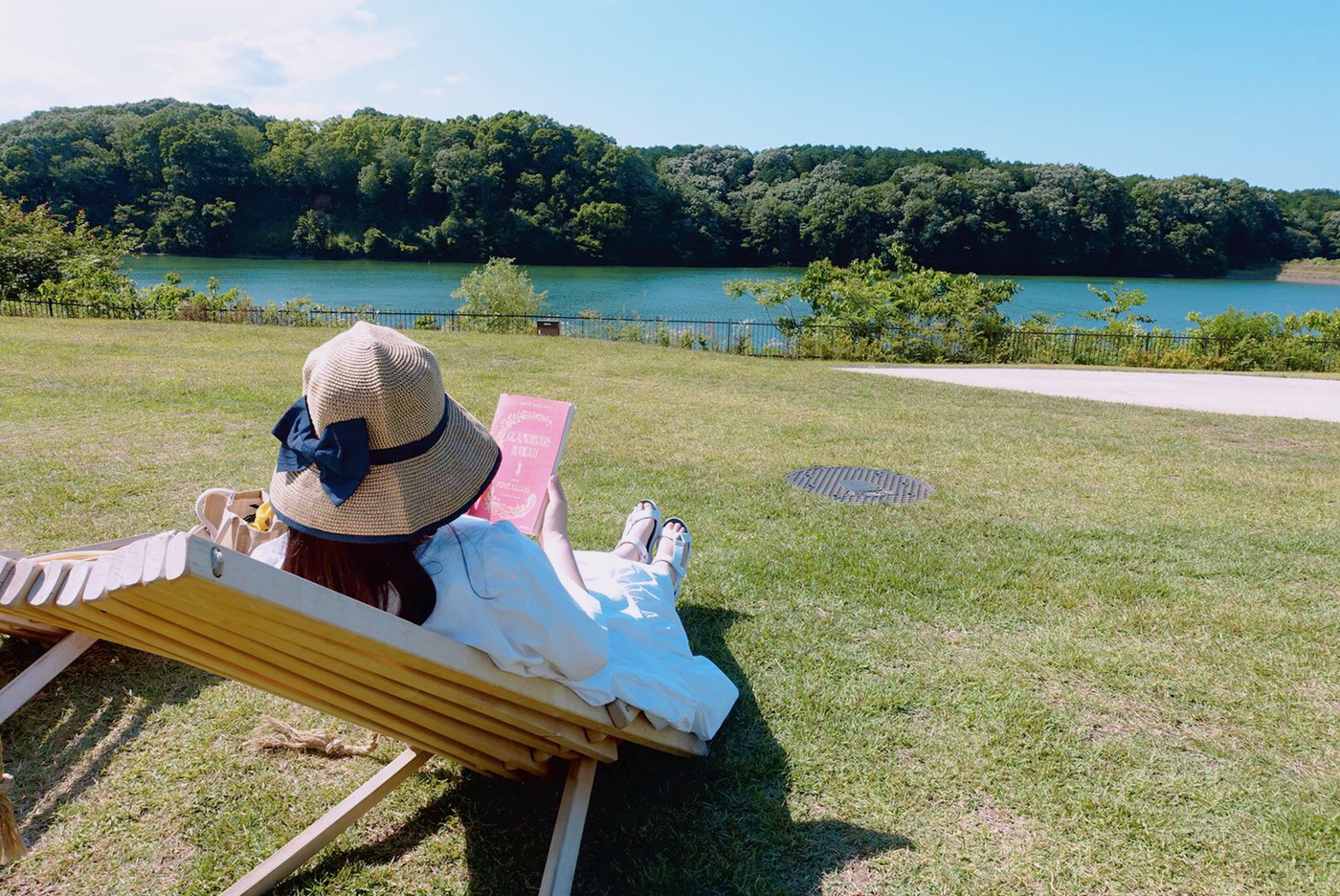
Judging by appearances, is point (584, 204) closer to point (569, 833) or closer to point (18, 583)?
point (569, 833)

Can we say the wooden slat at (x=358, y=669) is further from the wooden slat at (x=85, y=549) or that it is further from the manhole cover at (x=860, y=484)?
the manhole cover at (x=860, y=484)

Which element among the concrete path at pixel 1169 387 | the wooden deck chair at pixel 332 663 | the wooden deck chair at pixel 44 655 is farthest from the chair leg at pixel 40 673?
the concrete path at pixel 1169 387

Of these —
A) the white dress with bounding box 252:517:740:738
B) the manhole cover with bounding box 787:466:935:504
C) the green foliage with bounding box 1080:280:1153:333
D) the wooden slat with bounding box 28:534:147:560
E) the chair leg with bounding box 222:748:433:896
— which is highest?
the green foliage with bounding box 1080:280:1153:333

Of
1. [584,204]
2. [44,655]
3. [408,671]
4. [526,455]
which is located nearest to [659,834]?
[408,671]

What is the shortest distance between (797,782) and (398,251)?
247 feet

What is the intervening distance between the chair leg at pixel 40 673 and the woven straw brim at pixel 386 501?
1842mm

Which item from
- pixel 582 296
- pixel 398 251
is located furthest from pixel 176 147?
pixel 582 296

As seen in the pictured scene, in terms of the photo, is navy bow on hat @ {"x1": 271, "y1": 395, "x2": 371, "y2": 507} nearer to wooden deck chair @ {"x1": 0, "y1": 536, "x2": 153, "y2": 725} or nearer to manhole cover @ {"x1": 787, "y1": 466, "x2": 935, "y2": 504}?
wooden deck chair @ {"x1": 0, "y1": 536, "x2": 153, "y2": 725}

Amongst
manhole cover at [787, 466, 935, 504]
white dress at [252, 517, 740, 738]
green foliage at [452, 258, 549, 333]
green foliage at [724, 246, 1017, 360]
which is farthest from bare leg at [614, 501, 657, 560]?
green foliage at [452, 258, 549, 333]

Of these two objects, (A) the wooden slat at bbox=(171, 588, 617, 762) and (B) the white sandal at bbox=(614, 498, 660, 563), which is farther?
(B) the white sandal at bbox=(614, 498, 660, 563)

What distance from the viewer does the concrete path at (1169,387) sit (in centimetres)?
1105

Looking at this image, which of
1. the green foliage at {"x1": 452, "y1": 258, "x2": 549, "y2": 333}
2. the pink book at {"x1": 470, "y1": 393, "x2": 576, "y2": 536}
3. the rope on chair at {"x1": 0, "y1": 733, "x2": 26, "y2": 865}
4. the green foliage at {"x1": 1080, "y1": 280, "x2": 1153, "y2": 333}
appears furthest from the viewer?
the green foliage at {"x1": 452, "y1": 258, "x2": 549, "y2": 333}

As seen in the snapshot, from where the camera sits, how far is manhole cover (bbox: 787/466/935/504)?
5.72m

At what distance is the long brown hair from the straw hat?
3.3 inches
